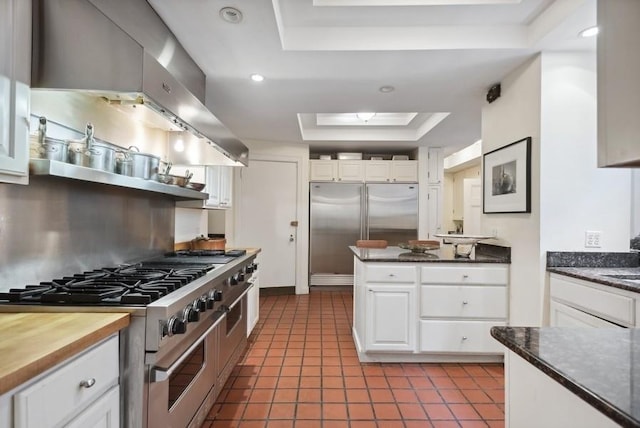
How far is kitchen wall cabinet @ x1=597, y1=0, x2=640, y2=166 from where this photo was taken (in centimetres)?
73

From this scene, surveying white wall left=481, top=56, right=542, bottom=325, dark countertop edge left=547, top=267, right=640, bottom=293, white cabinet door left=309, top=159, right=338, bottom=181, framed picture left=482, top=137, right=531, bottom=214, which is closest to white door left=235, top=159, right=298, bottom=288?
white cabinet door left=309, top=159, right=338, bottom=181

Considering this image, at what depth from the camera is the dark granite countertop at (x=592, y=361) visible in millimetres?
550

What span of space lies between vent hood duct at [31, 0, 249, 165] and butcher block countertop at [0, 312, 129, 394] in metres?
0.75

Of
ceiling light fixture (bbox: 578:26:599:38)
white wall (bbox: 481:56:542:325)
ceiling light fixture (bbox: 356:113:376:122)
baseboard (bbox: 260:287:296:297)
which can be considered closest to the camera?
ceiling light fixture (bbox: 578:26:599:38)

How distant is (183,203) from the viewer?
2.71 meters

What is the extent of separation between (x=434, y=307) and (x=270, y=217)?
3015 millimetres

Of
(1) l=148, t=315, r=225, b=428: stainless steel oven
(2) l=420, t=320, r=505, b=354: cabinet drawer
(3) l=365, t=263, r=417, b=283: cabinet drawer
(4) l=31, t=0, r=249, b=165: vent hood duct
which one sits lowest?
(2) l=420, t=320, r=505, b=354: cabinet drawer

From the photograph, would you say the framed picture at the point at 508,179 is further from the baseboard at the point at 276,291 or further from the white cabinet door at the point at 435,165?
the baseboard at the point at 276,291

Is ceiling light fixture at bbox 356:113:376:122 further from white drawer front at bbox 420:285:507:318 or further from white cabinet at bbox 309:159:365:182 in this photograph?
white drawer front at bbox 420:285:507:318

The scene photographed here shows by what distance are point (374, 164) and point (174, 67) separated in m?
3.65

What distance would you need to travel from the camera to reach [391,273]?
2.57 m

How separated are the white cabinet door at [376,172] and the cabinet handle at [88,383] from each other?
4591mm

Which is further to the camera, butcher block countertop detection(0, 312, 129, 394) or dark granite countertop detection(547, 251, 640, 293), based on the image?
dark granite countertop detection(547, 251, 640, 293)

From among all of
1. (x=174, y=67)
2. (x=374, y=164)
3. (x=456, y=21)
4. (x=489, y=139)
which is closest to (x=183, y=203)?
(x=174, y=67)
